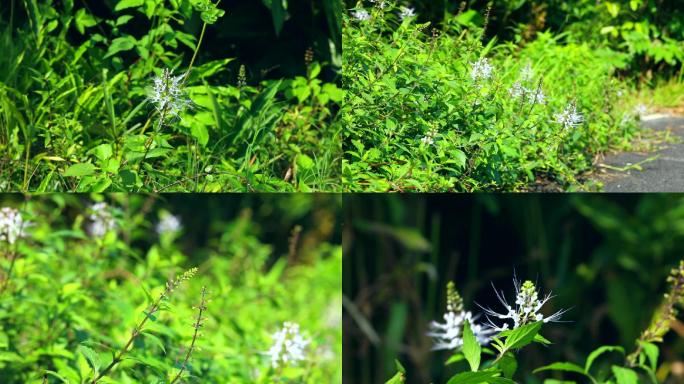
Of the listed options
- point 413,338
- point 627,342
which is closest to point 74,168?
point 413,338

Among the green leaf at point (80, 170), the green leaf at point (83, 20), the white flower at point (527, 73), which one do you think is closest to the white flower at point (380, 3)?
the white flower at point (527, 73)

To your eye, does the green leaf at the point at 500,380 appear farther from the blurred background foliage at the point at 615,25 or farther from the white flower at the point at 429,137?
the blurred background foliage at the point at 615,25

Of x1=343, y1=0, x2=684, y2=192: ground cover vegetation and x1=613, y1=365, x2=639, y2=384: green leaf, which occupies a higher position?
x1=343, y1=0, x2=684, y2=192: ground cover vegetation

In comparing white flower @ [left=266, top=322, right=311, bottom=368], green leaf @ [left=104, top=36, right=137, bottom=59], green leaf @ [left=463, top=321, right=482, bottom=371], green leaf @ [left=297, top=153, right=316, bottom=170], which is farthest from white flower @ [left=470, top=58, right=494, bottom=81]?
green leaf @ [left=463, top=321, right=482, bottom=371]

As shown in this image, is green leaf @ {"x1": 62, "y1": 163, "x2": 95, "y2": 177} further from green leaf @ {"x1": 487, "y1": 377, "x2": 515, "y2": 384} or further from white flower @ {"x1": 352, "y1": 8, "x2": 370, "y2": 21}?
green leaf @ {"x1": 487, "y1": 377, "x2": 515, "y2": 384}

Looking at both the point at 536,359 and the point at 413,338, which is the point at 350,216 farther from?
the point at 536,359

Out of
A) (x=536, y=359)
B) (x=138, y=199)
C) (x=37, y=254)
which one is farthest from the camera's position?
(x=138, y=199)
